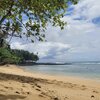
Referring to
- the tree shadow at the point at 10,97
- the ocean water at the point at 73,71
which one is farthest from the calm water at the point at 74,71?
the tree shadow at the point at 10,97

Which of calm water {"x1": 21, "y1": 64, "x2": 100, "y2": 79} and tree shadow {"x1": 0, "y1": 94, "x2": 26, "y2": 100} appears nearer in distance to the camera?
tree shadow {"x1": 0, "y1": 94, "x2": 26, "y2": 100}

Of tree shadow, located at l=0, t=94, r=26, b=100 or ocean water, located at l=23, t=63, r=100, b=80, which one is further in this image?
ocean water, located at l=23, t=63, r=100, b=80

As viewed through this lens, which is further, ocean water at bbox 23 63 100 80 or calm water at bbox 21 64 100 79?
calm water at bbox 21 64 100 79

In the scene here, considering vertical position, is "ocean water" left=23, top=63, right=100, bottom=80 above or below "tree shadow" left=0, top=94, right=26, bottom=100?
above

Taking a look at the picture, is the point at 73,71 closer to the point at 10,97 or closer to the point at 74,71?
the point at 74,71

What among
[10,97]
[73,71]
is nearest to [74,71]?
[73,71]

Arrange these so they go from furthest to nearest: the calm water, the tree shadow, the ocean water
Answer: the calm water, the ocean water, the tree shadow

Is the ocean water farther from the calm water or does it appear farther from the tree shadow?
the tree shadow

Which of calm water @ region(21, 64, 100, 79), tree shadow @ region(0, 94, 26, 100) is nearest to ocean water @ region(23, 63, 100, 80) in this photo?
calm water @ region(21, 64, 100, 79)

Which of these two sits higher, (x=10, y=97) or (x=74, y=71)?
(x=74, y=71)

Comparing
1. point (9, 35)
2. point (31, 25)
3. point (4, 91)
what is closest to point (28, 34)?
point (31, 25)

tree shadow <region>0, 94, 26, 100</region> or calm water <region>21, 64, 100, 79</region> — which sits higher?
calm water <region>21, 64, 100, 79</region>

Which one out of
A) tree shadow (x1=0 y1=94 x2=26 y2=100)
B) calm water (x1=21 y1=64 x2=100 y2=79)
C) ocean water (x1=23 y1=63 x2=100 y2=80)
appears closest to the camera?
tree shadow (x1=0 y1=94 x2=26 y2=100)

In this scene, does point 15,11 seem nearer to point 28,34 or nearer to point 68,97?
point 28,34
